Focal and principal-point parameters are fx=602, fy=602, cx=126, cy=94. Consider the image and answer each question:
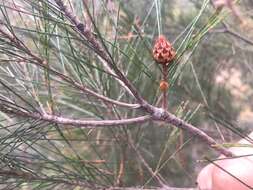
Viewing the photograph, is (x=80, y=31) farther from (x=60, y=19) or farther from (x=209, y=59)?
(x=209, y=59)

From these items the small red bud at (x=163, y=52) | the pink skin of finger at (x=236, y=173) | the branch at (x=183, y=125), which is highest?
the small red bud at (x=163, y=52)

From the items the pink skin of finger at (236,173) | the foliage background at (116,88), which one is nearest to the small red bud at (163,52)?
the foliage background at (116,88)

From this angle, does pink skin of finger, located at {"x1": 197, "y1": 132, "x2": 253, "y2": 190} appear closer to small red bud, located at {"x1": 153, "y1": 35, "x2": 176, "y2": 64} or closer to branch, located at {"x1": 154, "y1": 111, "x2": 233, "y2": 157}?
branch, located at {"x1": 154, "y1": 111, "x2": 233, "y2": 157}

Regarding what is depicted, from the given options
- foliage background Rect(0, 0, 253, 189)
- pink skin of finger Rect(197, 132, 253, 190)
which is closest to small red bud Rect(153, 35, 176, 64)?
foliage background Rect(0, 0, 253, 189)

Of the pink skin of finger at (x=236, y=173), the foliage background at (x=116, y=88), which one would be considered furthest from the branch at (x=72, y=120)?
the pink skin of finger at (x=236, y=173)

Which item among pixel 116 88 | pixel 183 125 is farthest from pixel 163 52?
pixel 116 88

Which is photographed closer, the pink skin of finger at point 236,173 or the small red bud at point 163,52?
the small red bud at point 163,52

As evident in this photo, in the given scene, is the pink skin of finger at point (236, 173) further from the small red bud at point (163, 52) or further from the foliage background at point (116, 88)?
the small red bud at point (163, 52)

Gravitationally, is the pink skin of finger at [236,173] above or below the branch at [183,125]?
below

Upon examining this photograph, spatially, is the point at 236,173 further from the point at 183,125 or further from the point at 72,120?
the point at 72,120
